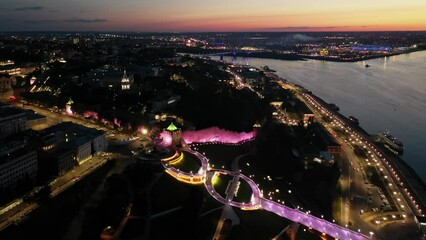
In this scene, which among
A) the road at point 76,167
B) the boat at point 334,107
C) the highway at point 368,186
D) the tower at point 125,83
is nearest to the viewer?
the road at point 76,167

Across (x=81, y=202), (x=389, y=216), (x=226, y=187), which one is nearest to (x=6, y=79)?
(x=81, y=202)

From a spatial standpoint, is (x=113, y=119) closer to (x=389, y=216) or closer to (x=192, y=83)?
(x=192, y=83)

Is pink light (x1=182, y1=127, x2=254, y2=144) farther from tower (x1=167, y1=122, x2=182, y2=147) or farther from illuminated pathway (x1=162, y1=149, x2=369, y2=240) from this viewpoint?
illuminated pathway (x1=162, y1=149, x2=369, y2=240)

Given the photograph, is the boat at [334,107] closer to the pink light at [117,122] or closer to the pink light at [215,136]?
the pink light at [215,136]

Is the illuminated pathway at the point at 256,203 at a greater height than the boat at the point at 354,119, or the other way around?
the boat at the point at 354,119

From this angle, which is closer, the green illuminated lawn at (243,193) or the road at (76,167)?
the road at (76,167)

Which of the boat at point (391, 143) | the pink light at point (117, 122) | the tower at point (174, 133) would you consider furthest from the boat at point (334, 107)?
the pink light at point (117, 122)
